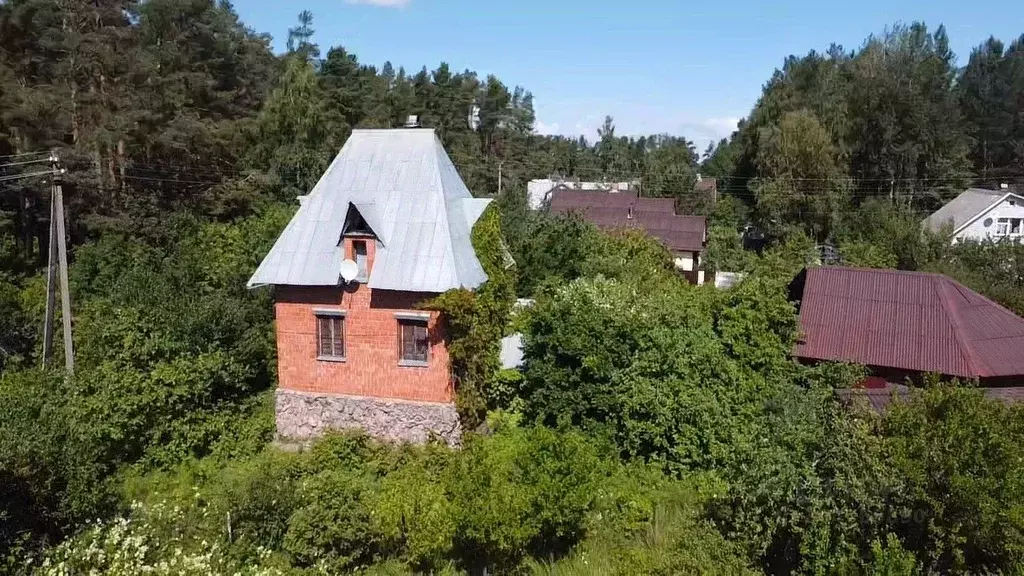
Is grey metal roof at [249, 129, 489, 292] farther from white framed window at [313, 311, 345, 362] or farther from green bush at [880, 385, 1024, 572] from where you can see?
green bush at [880, 385, 1024, 572]

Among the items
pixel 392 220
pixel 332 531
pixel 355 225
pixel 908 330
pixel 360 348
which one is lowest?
pixel 332 531

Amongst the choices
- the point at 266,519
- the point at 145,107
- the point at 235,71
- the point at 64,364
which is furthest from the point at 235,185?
the point at 266,519

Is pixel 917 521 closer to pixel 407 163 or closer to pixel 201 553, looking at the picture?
pixel 201 553

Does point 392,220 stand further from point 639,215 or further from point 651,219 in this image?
point 639,215

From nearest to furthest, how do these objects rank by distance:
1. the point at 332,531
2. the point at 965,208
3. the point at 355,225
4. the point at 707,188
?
1. the point at 332,531
2. the point at 355,225
3. the point at 965,208
4. the point at 707,188

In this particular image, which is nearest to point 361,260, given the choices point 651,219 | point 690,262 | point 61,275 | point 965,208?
point 61,275

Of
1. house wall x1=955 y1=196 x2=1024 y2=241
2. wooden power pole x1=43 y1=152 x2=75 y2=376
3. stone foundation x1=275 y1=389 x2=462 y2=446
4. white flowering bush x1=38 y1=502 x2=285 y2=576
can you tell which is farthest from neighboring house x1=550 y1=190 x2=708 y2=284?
white flowering bush x1=38 y1=502 x2=285 y2=576

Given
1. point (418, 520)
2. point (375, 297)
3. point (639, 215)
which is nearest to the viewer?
point (418, 520)

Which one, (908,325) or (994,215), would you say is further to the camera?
(994,215)
